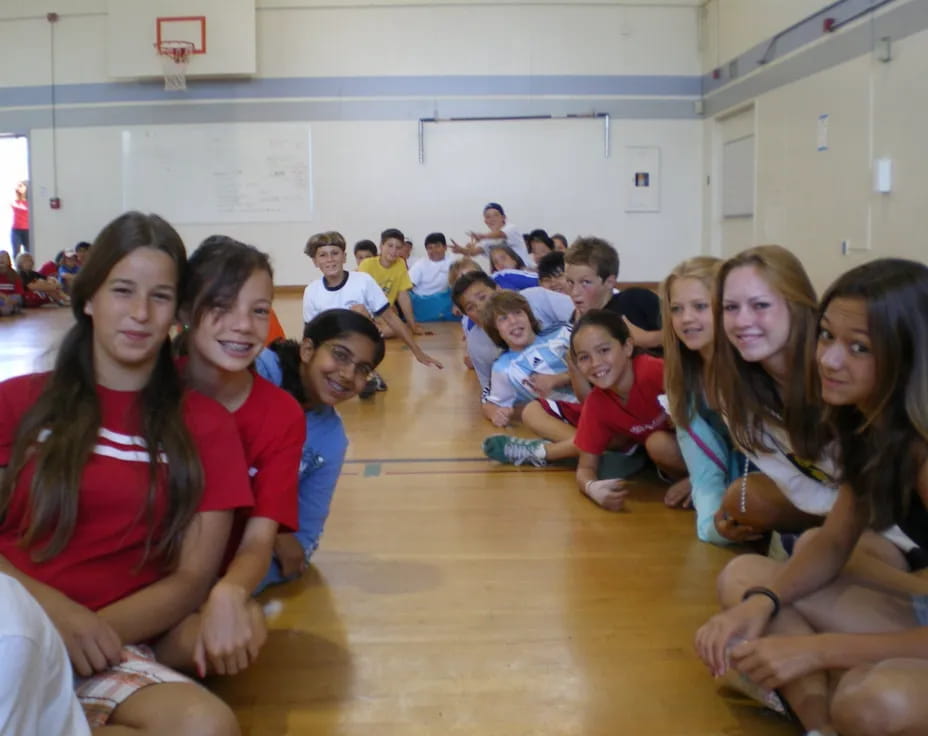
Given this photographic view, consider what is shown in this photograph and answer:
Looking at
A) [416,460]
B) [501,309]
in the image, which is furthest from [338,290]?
[416,460]

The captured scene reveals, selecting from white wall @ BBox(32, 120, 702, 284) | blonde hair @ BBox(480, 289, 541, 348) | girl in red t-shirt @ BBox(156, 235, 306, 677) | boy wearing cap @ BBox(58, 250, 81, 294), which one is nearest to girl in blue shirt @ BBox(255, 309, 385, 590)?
girl in red t-shirt @ BBox(156, 235, 306, 677)

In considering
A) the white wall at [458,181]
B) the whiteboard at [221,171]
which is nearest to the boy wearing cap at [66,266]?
the white wall at [458,181]

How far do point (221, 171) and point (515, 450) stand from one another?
28.6 feet

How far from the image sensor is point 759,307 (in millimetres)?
1833

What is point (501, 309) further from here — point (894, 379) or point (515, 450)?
point (894, 379)

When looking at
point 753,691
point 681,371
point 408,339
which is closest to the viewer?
point 753,691

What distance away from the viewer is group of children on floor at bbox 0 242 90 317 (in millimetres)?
9898

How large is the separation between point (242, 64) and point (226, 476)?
10.0 meters

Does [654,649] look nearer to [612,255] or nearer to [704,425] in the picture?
[704,425]

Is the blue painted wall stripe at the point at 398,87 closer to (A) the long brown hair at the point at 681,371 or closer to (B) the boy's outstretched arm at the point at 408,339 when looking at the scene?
(B) the boy's outstretched arm at the point at 408,339

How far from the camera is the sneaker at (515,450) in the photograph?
3.29 metres

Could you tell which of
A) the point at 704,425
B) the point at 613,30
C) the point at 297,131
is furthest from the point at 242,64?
the point at 704,425

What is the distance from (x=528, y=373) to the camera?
3914mm

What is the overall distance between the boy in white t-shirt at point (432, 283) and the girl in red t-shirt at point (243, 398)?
7233 mm
